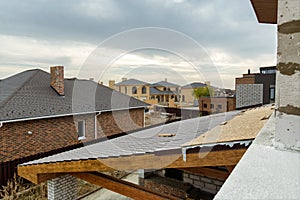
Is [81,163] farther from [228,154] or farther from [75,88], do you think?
[75,88]

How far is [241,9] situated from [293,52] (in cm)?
583

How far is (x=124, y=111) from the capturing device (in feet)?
41.9

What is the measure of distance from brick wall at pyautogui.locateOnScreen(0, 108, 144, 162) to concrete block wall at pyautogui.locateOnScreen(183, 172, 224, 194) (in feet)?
20.9

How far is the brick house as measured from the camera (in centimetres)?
797

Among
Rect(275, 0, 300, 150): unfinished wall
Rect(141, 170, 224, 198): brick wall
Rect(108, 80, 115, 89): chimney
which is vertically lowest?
Rect(141, 170, 224, 198): brick wall

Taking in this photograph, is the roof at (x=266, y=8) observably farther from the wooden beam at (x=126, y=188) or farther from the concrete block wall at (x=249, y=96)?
the concrete block wall at (x=249, y=96)

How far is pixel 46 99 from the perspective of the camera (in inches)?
395

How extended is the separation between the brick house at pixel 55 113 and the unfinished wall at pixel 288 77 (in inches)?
340

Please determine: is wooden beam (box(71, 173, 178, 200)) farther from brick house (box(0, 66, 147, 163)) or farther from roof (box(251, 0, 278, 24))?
brick house (box(0, 66, 147, 163))

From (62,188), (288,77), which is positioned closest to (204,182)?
(62,188)

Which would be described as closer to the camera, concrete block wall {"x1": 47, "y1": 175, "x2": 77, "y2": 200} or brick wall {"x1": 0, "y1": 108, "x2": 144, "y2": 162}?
concrete block wall {"x1": 47, "y1": 175, "x2": 77, "y2": 200}

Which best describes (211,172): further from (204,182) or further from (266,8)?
(266,8)

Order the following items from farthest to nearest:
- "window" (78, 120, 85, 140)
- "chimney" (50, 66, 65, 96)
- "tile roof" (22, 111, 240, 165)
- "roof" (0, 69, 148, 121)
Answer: "chimney" (50, 66, 65, 96)
"window" (78, 120, 85, 140)
"roof" (0, 69, 148, 121)
"tile roof" (22, 111, 240, 165)

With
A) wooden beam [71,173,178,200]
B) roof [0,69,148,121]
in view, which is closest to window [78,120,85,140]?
roof [0,69,148,121]
